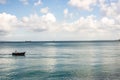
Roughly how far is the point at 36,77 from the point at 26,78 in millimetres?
2196

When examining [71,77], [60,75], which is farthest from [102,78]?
[60,75]

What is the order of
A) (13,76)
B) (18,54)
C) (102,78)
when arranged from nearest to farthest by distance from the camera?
1. (102,78)
2. (13,76)
3. (18,54)

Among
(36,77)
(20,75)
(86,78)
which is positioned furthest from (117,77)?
(20,75)

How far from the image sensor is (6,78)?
5525 cm

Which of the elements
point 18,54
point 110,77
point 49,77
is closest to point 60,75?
point 49,77

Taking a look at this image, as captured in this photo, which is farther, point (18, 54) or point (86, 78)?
point (18, 54)

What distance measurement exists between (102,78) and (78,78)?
5.02 metres

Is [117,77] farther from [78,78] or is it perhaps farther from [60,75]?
[60,75]

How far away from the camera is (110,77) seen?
5441cm

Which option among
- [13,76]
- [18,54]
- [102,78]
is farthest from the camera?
[18,54]

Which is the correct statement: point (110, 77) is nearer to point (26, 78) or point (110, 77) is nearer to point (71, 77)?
point (71, 77)

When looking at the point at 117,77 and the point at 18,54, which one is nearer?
the point at 117,77

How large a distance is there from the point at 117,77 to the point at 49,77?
1466 centimetres

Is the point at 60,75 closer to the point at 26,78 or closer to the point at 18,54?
the point at 26,78
